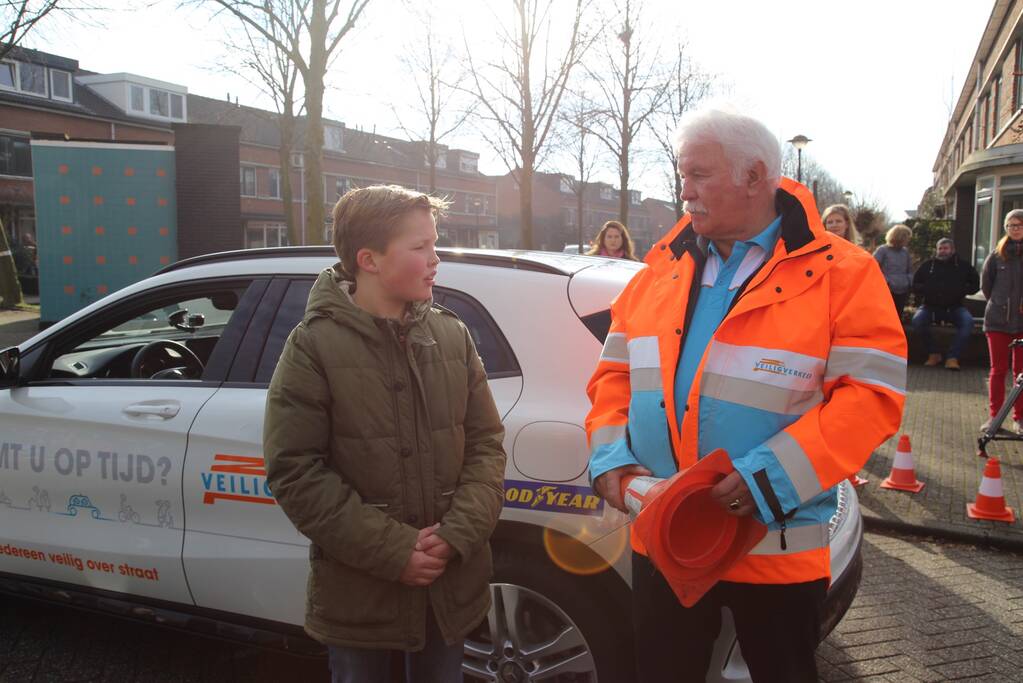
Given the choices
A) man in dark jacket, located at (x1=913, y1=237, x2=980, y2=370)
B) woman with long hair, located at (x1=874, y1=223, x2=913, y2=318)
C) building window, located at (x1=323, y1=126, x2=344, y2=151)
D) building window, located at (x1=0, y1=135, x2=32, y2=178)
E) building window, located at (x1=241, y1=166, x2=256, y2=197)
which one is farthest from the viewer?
building window, located at (x1=323, y1=126, x2=344, y2=151)

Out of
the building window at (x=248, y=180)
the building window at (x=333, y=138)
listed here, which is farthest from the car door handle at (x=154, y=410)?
the building window at (x=333, y=138)

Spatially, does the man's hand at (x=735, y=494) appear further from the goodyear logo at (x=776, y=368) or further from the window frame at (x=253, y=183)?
the window frame at (x=253, y=183)

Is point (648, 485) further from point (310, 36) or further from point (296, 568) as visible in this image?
point (310, 36)

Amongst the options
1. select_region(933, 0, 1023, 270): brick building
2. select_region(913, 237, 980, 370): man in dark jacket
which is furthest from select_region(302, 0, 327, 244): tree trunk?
select_region(933, 0, 1023, 270): brick building

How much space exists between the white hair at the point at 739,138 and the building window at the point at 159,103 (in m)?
49.3

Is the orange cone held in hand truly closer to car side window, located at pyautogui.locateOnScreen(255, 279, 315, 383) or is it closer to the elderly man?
the elderly man

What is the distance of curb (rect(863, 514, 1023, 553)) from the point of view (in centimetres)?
468

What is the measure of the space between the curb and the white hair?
3.76m

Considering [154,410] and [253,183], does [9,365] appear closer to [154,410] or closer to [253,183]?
[154,410]

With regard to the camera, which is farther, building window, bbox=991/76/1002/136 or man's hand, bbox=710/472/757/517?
building window, bbox=991/76/1002/136

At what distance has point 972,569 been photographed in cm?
442

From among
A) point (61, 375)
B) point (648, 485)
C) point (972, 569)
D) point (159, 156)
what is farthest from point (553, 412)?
Answer: point (159, 156)

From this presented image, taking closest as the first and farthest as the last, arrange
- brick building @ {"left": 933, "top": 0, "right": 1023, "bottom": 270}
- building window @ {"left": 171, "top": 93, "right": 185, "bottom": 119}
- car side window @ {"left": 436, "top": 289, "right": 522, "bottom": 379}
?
car side window @ {"left": 436, "top": 289, "right": 522, "bottom": 379} → brick building @ {"left": 933, "top": 0, "right": 1023, "bottom": 270} → building window @ {"left": 171, "top": 93, "right": 185, "bottom": 119}

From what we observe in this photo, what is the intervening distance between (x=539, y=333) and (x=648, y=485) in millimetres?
898
